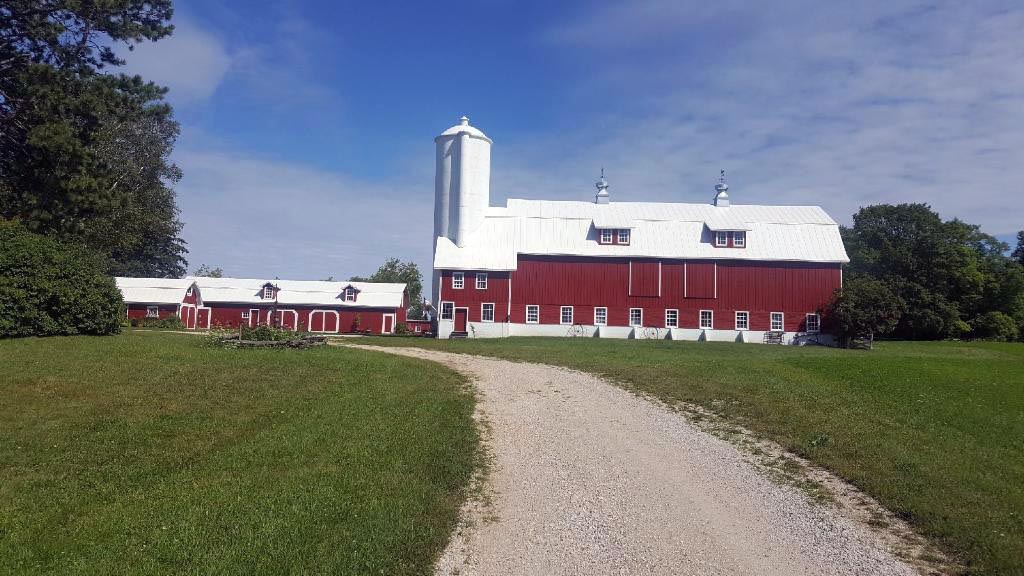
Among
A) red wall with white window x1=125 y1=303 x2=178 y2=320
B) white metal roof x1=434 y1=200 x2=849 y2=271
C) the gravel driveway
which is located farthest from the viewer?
red wall with white window x1=125 y1=303 x2=178 y2=320

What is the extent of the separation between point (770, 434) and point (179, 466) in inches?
407

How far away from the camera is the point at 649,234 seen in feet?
151

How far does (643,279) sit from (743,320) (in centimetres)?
728

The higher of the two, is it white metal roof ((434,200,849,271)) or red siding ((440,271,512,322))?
white metal roof ((434,200,849,271))

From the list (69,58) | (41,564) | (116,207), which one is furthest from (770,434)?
(69,58)

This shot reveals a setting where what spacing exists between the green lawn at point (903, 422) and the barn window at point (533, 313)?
19.0 m

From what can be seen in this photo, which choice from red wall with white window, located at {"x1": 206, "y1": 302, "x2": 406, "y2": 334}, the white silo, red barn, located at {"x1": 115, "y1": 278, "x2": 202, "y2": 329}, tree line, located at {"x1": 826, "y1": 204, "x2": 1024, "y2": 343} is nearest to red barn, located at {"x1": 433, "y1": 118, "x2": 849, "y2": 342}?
the white silo

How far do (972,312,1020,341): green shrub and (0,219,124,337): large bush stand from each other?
195 ft

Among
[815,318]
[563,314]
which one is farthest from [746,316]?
[563,314]

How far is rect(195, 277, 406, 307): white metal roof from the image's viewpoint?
5681 centimetres

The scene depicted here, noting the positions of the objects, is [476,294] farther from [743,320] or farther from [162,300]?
[162,300]

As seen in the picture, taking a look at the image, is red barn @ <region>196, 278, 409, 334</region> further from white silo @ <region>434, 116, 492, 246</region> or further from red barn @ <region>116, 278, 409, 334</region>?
white silo @ <region>434, 116, 492, 246</region>

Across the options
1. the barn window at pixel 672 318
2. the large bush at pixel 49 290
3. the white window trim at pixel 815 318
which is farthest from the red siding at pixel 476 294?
the large bush at pixel 49 290

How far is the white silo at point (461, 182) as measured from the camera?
4719 cm
